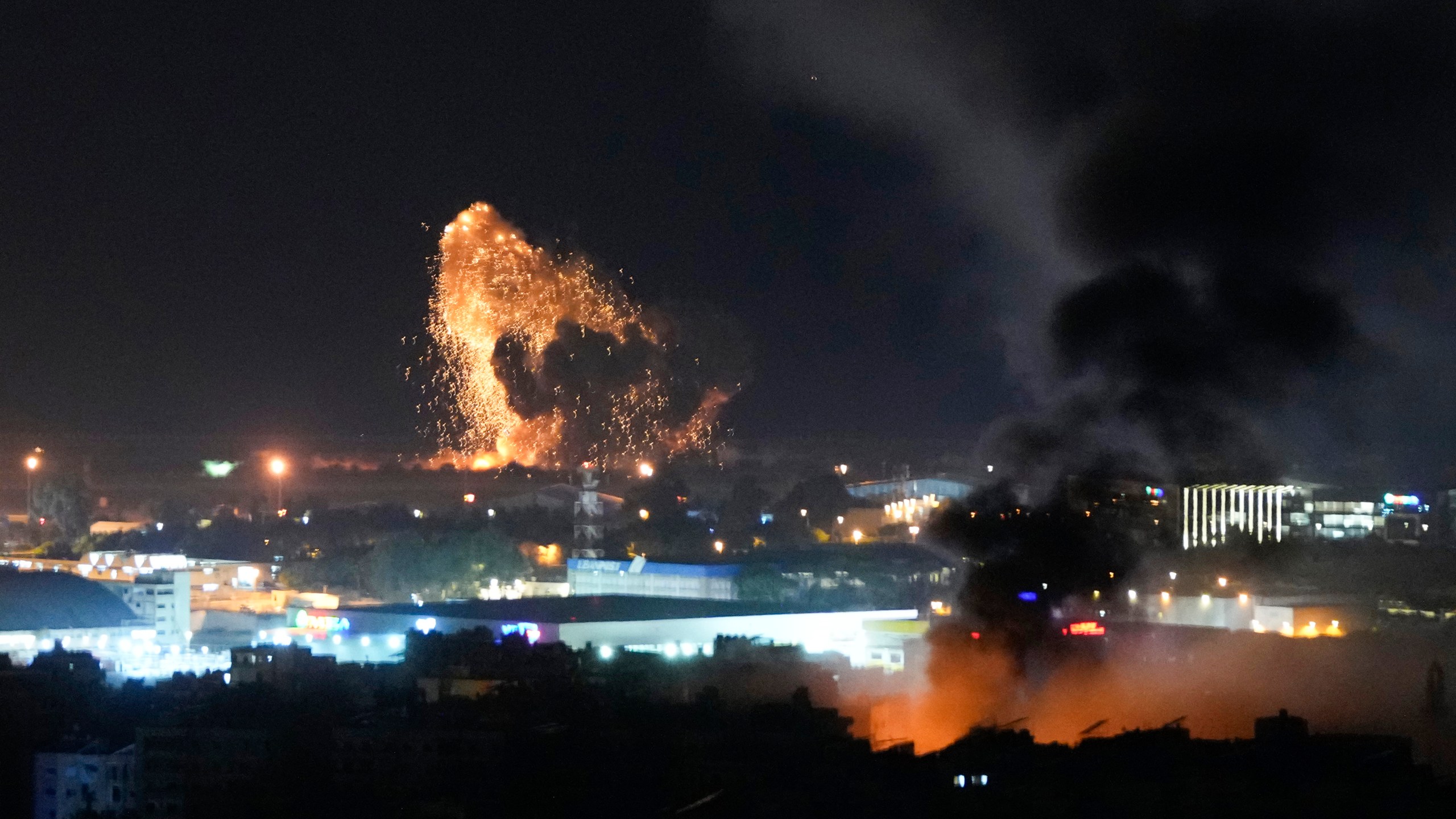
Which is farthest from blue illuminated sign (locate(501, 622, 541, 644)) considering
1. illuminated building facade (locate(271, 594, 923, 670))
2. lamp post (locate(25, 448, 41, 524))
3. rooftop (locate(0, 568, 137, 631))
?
lamp post (locate(25, 448, 41, 524))

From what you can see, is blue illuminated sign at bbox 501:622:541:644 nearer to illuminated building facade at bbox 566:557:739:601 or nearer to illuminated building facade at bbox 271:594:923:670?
illuminated building facade at bbox 271:594:923:670

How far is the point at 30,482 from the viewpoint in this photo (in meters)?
37.4

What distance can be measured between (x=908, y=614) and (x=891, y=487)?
11742 mm

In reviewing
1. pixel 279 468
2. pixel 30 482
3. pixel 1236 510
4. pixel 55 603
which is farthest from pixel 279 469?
pixel 1236 510

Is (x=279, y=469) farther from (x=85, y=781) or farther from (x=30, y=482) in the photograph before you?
(x=85, y=781)

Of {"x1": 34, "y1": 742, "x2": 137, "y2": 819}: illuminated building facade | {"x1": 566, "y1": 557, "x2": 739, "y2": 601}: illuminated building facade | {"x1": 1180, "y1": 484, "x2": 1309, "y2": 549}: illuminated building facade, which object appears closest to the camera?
{"x1": 34, "y1": 742, "x2": 137, "y2": 819}: illuminated building facade

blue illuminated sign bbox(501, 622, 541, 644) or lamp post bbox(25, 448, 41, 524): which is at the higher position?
lamp post bbox(25, 448, 41, 524)

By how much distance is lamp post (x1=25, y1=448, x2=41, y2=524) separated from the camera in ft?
118

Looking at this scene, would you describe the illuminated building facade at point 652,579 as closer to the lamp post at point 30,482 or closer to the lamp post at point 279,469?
the lamp post at point 30,482

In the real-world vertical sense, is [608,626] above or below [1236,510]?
below

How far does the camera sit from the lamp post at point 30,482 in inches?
1417

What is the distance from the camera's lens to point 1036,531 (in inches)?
739

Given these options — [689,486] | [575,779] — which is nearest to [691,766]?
[575,779]

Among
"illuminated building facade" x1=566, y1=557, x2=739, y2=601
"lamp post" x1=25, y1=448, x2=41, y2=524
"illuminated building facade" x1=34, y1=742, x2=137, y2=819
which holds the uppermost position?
"lamp post" x1=25, y1=448, x2=41, y2=524
